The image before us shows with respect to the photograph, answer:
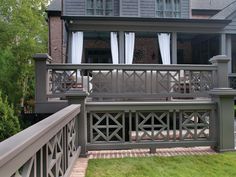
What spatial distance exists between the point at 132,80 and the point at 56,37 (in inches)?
492

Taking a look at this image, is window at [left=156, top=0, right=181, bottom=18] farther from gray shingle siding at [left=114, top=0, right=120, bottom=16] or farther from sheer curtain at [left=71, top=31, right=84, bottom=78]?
sheer curtain at [left=71, top=31, right=84, bottom=78]

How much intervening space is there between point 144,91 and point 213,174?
384 centimetres

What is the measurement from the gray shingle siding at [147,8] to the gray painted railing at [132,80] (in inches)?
416

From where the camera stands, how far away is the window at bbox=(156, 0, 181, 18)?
1866 cm

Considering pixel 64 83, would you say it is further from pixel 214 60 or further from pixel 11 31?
pixel 11 31

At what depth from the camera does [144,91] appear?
8.54 metres

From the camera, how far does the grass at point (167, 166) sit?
16.5 ft

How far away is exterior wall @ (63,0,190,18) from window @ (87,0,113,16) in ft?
0.94

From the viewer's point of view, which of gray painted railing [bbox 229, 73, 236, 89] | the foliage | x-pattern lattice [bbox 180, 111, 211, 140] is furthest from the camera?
the foliage

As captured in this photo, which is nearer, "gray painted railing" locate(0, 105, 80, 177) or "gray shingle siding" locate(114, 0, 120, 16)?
"gray painted railing" locate(0, 105, 80, 177)

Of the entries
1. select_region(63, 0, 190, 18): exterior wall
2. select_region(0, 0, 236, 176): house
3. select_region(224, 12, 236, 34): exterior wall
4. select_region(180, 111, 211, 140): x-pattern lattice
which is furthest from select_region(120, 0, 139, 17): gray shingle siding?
A: select_region(180, 111, 211, 140): x-pattern lattice

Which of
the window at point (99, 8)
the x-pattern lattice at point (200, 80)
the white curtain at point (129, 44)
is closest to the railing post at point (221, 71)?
the x-pattern lattice at point (200, 80)

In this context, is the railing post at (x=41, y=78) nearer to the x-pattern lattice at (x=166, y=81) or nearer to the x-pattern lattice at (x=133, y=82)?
the x-pattern lattice at (x=133, y=82)

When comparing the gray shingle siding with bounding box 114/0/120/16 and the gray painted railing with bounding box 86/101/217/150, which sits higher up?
the gray shingle siding with bounding box 114/0/120/16
